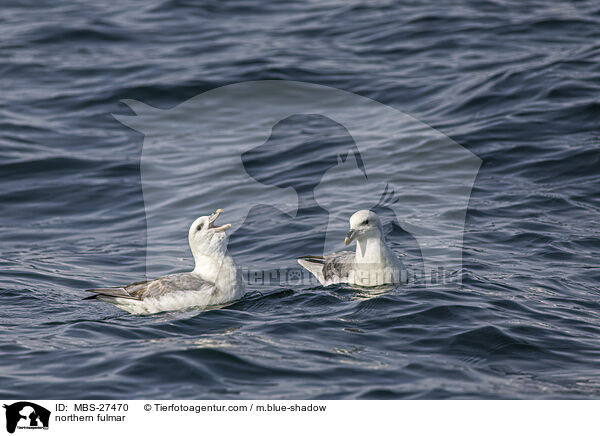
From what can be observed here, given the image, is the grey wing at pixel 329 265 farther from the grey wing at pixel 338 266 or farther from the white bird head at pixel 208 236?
the white bird head at pixel 208 236

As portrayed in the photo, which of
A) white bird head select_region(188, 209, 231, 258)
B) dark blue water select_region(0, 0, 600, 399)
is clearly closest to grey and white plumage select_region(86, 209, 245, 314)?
white bird head select_region(188, 209, 231, 258)

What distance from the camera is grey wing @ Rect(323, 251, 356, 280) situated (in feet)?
34.0

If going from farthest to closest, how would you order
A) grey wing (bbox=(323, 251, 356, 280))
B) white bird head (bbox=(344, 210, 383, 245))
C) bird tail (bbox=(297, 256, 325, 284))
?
bird tail (bbox=(297, 256, 325, 284)) < grey wing (bbox=(323, 251, 356, 280)) < white bird head (bbox=(344, 210, 383, 245))

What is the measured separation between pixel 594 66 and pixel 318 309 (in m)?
10.5

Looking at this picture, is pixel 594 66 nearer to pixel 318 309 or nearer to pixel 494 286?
pixel 494 286

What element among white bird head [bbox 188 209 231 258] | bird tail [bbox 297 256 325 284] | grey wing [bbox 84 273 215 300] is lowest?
grey wing [bbox 84 273 215 300]

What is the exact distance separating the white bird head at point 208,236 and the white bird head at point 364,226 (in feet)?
5.17

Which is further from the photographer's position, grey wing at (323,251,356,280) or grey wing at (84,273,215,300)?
grey wing at (323,251,356,280)

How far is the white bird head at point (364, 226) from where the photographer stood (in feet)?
32.6

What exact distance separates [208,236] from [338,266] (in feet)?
6.10

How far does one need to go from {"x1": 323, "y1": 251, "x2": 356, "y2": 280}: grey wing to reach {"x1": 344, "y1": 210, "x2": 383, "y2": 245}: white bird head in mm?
467

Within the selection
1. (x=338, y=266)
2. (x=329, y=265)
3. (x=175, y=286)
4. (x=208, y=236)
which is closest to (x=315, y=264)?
(x=329, y=265)

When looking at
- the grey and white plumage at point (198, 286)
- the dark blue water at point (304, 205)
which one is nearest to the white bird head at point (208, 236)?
the grey and white plumage at point (198, 286)

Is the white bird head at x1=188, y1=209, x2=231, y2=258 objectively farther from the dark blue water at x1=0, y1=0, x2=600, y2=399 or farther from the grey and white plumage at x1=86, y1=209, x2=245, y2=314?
the dark blue water at x1=0, y1=0, x2=600, y2=399
